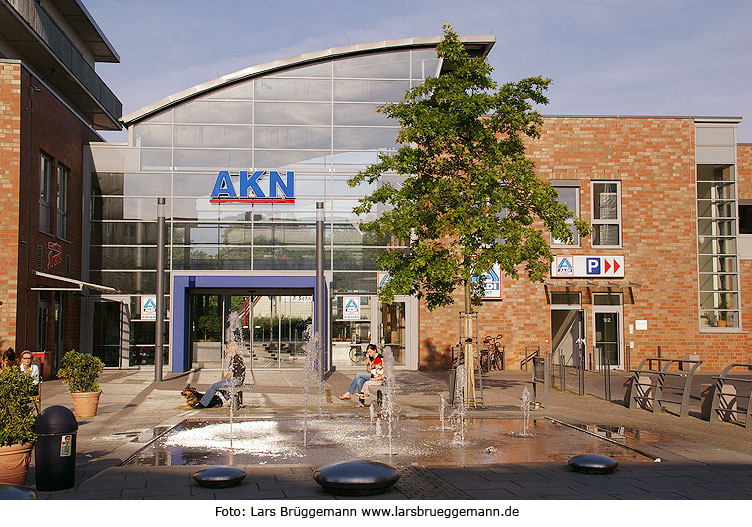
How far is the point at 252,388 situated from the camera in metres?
20.3

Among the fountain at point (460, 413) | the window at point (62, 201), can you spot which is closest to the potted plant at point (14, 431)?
the fountain at point (460, 413)

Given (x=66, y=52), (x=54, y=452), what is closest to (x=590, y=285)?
(x=54, y=452)

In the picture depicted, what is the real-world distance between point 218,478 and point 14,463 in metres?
2.07

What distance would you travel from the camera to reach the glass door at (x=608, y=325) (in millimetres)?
27375

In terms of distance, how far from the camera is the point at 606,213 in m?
27.7

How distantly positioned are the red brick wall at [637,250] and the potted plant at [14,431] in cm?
1981

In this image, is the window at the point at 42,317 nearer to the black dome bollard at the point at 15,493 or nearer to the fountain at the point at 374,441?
the fountain at the point at 374,441

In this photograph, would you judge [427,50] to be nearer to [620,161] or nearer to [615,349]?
[620,161]

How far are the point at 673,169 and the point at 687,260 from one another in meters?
3.38

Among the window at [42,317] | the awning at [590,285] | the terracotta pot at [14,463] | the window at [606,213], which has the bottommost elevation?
the terracotta pot at [14,463]

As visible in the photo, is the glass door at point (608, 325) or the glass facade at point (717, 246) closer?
the glass door at point (608, 325)

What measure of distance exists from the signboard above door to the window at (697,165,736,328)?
3570mm

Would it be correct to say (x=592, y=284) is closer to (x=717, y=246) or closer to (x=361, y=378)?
(x=717, y=246)

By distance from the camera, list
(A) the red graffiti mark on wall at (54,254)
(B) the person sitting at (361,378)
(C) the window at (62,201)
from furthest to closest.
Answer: (C) the window at (62,201)
(A) the red graffiti mark on wall at (54,254)
(B) the person sitting at (361,378)
